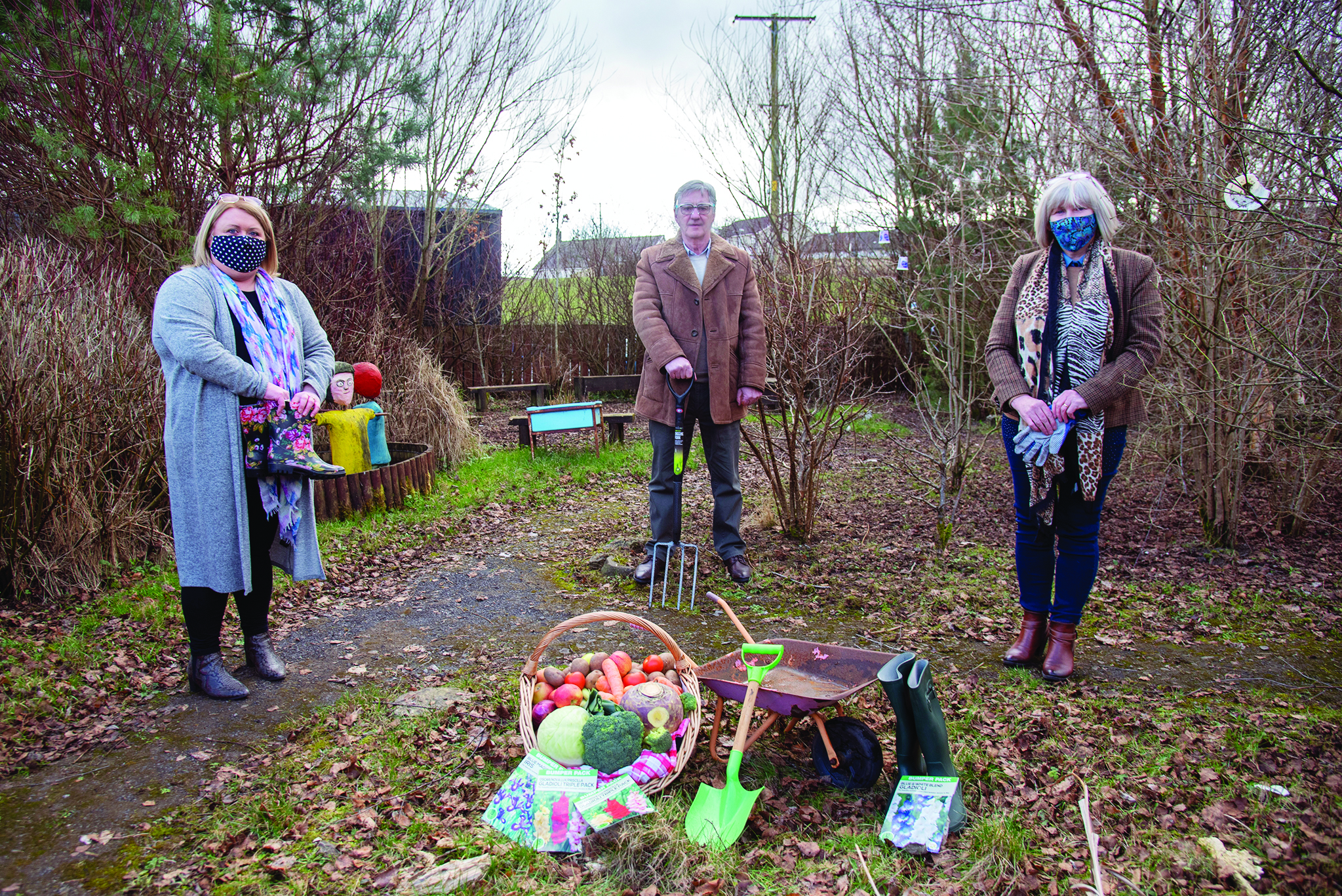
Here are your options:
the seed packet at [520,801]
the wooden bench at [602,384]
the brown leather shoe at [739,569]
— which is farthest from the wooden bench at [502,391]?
the seed packet at [520,801]

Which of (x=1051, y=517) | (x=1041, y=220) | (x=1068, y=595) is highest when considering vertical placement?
(x=1041, y=220)

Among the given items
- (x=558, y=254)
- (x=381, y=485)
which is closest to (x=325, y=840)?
(x=381, y=485)

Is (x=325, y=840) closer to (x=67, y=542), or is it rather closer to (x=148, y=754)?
(x=148, y=754)

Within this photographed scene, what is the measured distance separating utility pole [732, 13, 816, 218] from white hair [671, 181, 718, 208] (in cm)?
564

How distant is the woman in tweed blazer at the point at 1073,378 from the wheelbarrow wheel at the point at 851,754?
119 centimetres

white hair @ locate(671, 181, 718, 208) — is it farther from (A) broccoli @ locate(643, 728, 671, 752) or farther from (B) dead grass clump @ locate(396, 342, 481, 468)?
(B) dead grass clump @ locate(396, 342, 481, 468)

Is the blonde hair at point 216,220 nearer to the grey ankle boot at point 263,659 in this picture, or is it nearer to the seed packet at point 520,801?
the grey ankle boot at point 263,659

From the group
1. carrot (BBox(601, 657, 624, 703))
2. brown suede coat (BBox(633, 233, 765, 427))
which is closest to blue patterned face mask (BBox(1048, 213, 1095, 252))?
brown suede coat (BBox(633, 233, 765, 427))

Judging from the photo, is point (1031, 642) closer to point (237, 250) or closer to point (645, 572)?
point (645, 572)

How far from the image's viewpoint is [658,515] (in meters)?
4.47

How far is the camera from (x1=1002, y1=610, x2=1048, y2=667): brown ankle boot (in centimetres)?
331

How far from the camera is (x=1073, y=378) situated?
3039 millimetres

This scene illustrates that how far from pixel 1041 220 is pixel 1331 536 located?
370cm

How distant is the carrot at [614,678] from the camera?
2658mm
